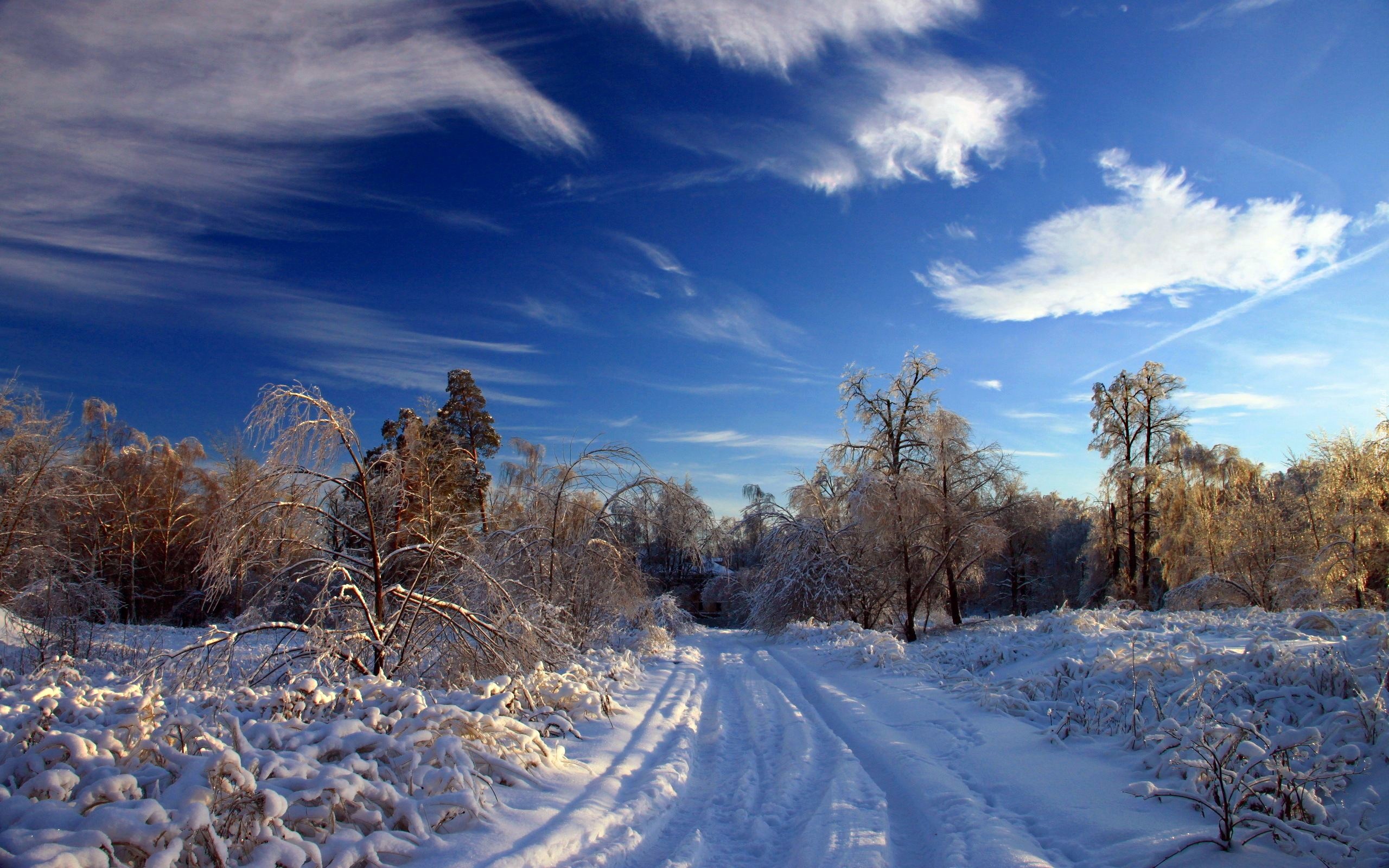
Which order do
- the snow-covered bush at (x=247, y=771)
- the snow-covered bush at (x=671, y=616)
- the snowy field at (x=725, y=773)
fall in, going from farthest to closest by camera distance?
the snow-covered bush at (x=671, y=616)
the snowy field at (x=725, y=773)
the snow-covered bush at (x=247, y=771)

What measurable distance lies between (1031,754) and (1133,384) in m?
21.9

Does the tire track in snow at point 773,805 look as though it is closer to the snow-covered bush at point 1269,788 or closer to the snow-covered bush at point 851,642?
the snow-covered bush at point 1269,788

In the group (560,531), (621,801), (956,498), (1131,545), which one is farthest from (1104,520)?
(621,801)

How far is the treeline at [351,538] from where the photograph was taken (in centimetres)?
606

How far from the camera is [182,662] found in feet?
20.5

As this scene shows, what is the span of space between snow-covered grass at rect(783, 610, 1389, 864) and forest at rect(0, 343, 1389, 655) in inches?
235

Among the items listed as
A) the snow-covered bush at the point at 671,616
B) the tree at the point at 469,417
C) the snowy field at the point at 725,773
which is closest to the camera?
the snowy field at the point at 725,773

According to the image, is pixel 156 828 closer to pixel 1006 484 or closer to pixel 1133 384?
pixel 1006 484

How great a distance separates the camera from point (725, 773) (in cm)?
582

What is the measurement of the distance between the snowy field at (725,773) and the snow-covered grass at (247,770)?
0.05 feet

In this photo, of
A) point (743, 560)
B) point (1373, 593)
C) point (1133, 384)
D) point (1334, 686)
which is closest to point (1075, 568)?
point (743, 560)

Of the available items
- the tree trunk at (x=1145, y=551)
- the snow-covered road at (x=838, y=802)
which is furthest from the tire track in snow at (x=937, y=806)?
the tree trunk at (x=1145, y=551)

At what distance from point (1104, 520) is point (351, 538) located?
26.0m

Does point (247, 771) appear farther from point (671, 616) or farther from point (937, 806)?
point (671, 616)
